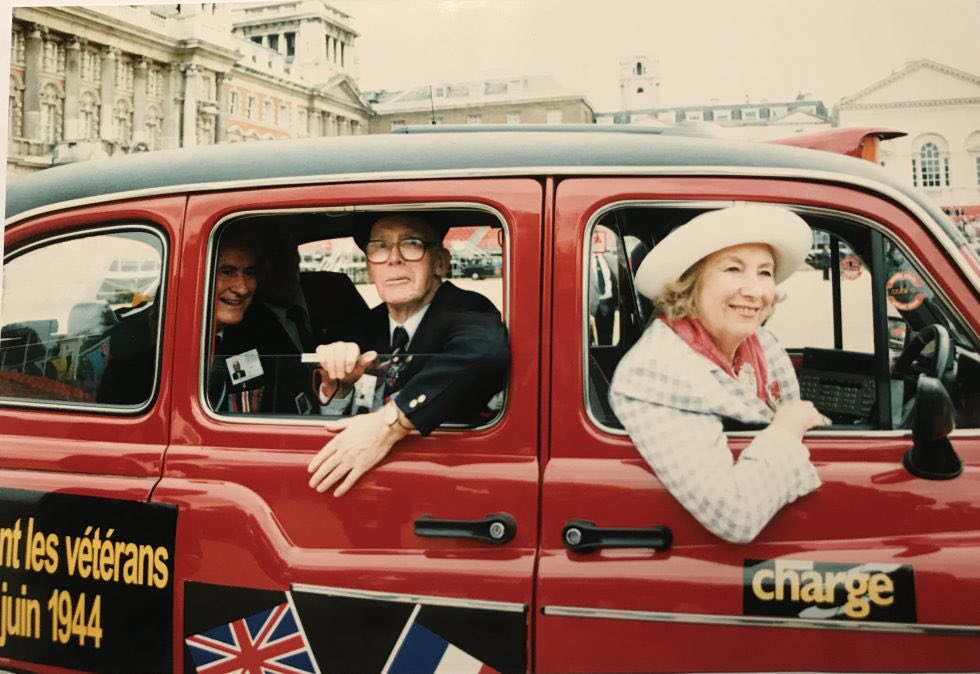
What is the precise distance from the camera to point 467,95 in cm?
219

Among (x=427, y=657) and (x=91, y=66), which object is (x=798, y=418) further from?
(x=91, y=66)

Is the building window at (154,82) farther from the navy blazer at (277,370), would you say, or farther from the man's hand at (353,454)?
the man's hand at (353,454)

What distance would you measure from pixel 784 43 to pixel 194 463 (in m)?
1.93

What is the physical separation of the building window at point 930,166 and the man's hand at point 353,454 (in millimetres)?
1435

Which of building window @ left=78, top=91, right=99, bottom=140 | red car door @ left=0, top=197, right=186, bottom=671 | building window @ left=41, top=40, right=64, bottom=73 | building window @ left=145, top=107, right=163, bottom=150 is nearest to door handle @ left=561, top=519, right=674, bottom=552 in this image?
red car door @ left=0, top=197, right=186, bottom=671

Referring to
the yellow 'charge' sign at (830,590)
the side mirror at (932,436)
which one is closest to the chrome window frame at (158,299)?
the yellow 'charge' sign at (830,590)

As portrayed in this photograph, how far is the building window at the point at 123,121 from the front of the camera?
2.26 meters

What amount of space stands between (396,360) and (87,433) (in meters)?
0.82

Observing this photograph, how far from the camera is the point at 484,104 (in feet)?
7.07

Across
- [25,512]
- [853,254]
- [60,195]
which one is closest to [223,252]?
[60,195]

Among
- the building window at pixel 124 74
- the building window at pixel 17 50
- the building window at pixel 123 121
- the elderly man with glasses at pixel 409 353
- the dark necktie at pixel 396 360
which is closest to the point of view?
the elderly man with glasses at pixel 409 353

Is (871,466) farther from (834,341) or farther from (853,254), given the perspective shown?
(853,254)

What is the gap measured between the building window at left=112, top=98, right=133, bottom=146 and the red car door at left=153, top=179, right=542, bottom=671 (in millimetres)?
779

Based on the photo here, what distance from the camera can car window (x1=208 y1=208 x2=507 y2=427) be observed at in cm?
179
